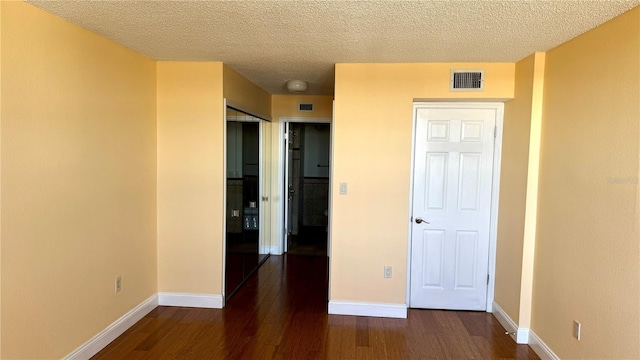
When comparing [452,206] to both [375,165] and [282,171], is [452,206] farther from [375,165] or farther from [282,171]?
[282,171]

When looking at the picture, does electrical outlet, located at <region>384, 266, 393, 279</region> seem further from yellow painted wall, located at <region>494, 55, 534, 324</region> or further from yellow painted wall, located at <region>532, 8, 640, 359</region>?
yellow painted wall, located at <region>532, 8, 640, 359</region>

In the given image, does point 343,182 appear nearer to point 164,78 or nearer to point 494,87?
point 494,87

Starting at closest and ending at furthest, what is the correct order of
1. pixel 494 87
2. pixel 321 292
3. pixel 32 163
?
pixel 32 163 < pixel 494 87 < pixel 321 292

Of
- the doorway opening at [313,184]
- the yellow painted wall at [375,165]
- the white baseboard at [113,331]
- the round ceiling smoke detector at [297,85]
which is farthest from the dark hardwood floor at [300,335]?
the doorway opening at [313,184]

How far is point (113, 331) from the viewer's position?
Answer: 3.00 metres

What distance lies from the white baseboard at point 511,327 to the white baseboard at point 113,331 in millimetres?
3295

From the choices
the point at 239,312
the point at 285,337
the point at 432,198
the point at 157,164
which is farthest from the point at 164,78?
the point at 432,198

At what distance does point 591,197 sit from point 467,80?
1472 mm

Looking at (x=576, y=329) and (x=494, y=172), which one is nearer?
(x=576, y=329)

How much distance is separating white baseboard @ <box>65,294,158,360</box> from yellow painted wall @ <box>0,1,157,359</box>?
2.1 inches

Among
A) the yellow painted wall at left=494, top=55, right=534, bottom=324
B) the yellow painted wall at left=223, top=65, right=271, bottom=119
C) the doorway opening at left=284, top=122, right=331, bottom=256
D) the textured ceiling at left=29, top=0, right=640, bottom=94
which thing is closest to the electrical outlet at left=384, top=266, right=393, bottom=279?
the yellow painted wall at left=494, top=55, right=534, bottom=324

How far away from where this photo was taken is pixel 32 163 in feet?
7.23

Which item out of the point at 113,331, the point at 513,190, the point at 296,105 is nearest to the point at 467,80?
the point at 513,190

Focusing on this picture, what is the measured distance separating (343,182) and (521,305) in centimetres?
182
